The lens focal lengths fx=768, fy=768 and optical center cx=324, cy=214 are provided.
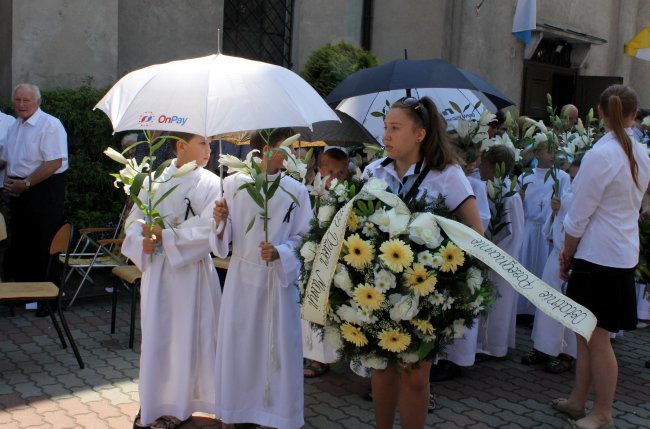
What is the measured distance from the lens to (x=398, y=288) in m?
3.54

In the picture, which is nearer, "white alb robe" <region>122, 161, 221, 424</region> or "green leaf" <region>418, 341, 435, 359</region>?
"green leaf" <region>418, 341, 435, 359</region>

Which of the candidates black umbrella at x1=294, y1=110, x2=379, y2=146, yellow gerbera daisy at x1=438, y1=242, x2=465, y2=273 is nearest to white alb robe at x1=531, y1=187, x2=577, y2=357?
black umbrella at x1=294, y1=110, x2=379, y2=146

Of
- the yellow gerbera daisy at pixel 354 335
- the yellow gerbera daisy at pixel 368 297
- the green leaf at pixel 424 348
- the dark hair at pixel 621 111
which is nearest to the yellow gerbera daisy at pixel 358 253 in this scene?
the yellow gerbera daisy at pixel 368 297

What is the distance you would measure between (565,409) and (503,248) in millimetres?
1642

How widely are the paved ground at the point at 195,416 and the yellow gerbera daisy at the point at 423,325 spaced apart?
1.02 metres

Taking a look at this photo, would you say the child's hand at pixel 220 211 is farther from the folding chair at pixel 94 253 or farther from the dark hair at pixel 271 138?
the folding chair at pixel 94 253

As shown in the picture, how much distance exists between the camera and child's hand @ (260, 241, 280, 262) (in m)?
4.36

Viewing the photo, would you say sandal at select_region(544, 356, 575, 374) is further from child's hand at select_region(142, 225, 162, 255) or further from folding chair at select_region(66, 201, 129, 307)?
folding chair at select_region(66, 201, 129, 307)

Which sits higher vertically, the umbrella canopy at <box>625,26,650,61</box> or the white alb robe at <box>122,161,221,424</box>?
the umbrella canopy at <box>625,26,650,61</box>

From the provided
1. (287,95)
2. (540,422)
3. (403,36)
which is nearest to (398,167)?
(287,95)

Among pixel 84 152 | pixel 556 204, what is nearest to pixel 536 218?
pixel 556 204

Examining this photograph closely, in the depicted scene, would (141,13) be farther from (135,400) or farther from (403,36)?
(135,400)

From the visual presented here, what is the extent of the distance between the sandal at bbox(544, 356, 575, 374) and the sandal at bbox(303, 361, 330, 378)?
1848mm

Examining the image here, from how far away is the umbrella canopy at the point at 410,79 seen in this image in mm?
6039
